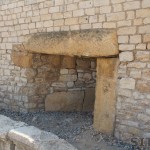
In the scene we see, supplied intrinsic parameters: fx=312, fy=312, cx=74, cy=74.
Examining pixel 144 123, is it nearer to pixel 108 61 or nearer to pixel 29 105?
pixel 108 61

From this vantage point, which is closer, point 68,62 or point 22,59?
point 22,59

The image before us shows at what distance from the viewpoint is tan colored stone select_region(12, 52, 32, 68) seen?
20.9ft

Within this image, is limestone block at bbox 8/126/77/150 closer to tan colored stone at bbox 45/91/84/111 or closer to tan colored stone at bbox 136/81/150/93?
tan colored stone at bbox 136/81/150/93

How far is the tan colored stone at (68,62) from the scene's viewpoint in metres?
6.56

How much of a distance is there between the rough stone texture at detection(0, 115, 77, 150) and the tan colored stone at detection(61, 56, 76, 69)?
6.31 feet

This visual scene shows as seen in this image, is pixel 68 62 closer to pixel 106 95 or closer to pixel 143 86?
pixel 106 95

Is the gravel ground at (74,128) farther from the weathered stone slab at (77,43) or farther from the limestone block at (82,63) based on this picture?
the weathered stone slab at (77,43)

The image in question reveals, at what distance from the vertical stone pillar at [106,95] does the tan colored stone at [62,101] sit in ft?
5.29

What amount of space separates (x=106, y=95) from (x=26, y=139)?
4.62 feet

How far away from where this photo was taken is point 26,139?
4.28 metres

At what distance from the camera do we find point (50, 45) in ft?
18.5

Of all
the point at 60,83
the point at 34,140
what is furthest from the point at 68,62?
the point at 34,140

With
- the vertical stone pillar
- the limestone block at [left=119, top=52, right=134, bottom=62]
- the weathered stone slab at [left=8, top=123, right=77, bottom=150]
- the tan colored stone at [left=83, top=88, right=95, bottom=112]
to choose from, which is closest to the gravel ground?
the vertical stone pillar

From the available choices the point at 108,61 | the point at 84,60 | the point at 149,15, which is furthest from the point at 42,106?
the point at 149,15
